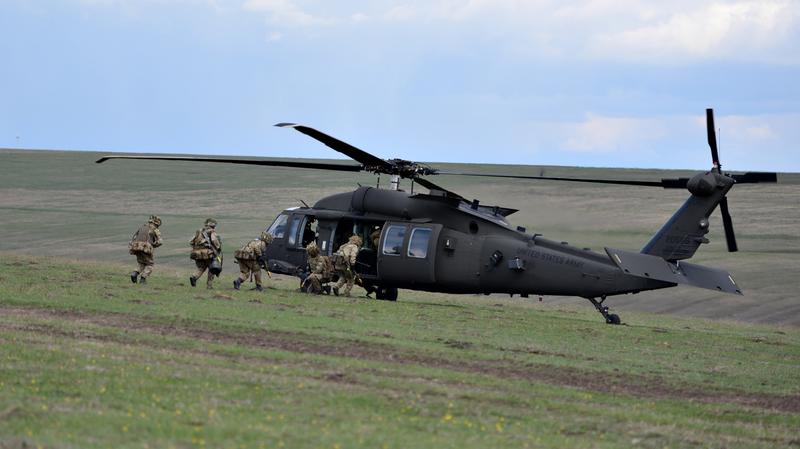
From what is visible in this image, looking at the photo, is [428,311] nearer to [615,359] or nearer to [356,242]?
[356,242]

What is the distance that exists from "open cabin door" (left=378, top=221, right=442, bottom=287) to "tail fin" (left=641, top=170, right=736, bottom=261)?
5.07 meters

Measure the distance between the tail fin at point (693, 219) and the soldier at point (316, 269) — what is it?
7.86 metres

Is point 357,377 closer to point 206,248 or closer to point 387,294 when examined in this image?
point 206,248

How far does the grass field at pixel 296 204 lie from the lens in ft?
112

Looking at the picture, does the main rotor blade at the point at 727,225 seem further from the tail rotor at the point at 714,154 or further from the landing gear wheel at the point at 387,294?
the landing gear wheel at the point at 387,294

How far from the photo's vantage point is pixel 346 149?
82.5 ft

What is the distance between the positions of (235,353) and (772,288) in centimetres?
2440

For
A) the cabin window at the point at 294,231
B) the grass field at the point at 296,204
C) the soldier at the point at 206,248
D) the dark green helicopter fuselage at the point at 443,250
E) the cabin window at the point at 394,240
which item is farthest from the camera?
the grass field at the point at 296,204

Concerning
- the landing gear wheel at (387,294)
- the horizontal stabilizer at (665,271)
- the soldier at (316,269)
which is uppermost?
the horizontal stabilizer at (665,271)

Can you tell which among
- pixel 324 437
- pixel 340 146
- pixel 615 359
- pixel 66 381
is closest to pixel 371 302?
pixel 340 146

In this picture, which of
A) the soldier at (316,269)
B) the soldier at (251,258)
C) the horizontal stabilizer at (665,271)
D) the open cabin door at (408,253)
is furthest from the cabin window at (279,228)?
A: the horizontal stabilizer at (665,271)

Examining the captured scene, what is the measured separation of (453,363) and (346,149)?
26.4 feet

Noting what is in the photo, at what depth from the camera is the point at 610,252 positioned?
25531 mm

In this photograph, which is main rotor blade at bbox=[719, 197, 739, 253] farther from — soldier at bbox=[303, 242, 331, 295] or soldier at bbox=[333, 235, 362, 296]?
soldier at bbox=[303, 242, 331, 295]
